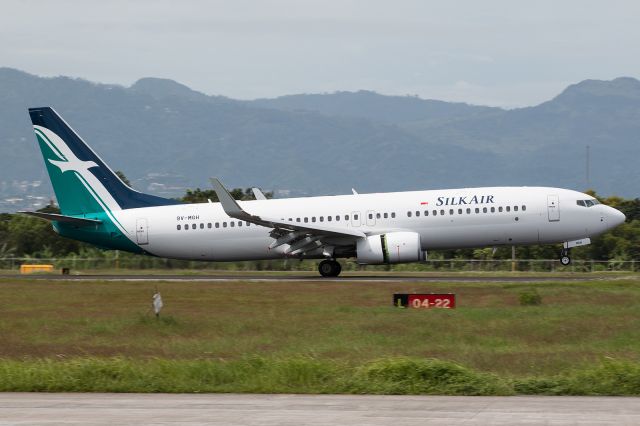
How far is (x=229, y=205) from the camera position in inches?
1791

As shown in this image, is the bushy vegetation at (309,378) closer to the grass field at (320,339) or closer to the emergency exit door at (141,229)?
the grass field at (320,339)

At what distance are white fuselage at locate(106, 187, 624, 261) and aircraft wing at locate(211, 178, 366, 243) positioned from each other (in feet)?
3.55

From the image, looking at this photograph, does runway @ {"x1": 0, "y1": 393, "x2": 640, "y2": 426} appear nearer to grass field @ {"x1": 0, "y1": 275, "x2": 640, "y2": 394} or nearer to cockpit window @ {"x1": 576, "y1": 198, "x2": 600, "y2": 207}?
grass field @ {"x1": 0, "y1": 275, "x2": 640, "y2": 394}

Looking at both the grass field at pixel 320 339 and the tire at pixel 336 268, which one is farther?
the tire at pixel 336 268

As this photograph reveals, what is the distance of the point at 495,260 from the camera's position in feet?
202

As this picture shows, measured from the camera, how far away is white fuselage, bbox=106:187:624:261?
4659cm

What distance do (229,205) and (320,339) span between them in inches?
766

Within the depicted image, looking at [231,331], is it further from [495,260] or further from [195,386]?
[495,260]

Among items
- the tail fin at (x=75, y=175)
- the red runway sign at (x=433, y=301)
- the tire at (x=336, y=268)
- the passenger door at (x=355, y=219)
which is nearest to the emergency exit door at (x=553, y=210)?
the passenger door at (x=355, y=219)

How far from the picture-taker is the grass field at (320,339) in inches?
799

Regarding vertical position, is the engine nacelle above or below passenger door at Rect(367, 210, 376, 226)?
below

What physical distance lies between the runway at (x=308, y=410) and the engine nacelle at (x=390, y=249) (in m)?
26.7

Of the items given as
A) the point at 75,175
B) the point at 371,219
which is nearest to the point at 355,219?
the point at 371,219

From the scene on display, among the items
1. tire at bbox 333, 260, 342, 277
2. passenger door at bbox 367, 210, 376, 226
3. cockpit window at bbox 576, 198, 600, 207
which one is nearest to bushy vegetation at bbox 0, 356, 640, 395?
passenger door at bbox 367, 210, 376, 226
